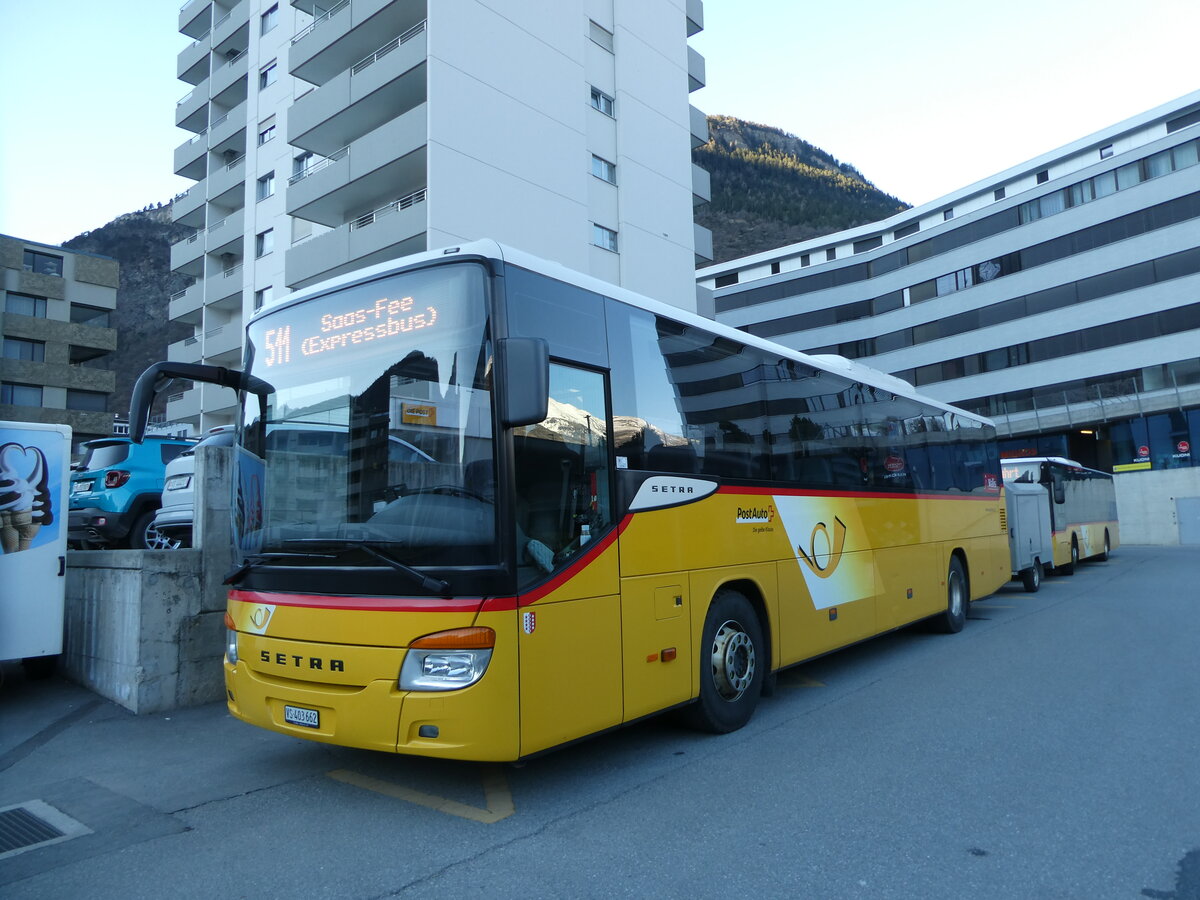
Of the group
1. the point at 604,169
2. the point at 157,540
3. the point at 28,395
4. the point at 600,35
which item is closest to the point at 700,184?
the point at 604,169

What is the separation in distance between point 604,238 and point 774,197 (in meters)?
130

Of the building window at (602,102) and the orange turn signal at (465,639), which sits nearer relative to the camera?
the orange turn signal at (465,639)

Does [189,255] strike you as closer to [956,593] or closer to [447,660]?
[956,593]

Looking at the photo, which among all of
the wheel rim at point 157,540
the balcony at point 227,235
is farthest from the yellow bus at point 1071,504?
the balcony at point 227,235

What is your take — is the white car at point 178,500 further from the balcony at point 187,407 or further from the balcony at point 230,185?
the balcony at point 230,185

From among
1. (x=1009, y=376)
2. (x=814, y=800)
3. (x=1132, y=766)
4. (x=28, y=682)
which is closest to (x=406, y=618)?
(x=814, y=800)

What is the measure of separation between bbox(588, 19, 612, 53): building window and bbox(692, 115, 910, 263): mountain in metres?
93.9

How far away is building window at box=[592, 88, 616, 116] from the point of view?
90.9 feet

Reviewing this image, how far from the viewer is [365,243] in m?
22.7

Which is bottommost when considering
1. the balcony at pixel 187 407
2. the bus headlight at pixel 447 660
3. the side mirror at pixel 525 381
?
the bus headlight at pixel 447 660

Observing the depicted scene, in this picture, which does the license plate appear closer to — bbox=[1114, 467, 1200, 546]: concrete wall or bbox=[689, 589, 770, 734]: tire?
bbox=[689, 589, 770, 734]: tire

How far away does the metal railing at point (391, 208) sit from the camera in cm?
2237

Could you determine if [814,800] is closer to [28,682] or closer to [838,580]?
[838,580]

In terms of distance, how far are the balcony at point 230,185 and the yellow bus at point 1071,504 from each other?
32.4 m
